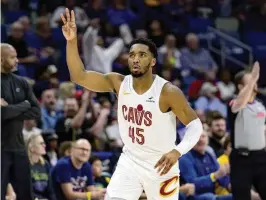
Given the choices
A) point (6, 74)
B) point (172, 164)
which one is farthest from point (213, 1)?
point (172, 164)

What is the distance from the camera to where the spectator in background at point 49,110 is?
10414 millimetres

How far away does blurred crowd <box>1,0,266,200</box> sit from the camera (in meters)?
9.25

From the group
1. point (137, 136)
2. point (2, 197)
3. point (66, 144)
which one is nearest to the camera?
point (137, 136)

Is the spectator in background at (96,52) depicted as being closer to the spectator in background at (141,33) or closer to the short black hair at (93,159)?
the spectator in background at (141,33)

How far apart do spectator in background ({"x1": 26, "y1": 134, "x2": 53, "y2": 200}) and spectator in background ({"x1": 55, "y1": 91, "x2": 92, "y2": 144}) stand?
140 centimetres

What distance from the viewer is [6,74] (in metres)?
7.29

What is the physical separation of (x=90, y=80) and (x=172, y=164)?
1.06 m

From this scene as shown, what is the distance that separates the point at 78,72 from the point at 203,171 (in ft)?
11.6

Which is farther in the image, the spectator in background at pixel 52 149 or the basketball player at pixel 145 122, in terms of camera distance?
the spectator in background at pixel 52 149

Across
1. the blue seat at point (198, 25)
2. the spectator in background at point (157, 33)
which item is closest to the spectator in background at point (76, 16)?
the spectator in background at point (157, 33)

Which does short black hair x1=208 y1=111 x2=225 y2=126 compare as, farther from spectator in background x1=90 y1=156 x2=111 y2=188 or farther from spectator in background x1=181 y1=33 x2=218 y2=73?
spectator in background x1=181 y1=33 x2=218 y2=73

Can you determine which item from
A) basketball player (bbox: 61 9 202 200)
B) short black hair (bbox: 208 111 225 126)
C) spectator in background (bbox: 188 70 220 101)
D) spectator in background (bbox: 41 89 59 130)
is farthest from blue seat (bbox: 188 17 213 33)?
basketball player (bbox: 61 9 202 200)

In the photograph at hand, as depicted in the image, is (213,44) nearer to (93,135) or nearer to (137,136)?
(93,135)

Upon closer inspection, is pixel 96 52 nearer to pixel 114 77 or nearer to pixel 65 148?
pixel 65 148
